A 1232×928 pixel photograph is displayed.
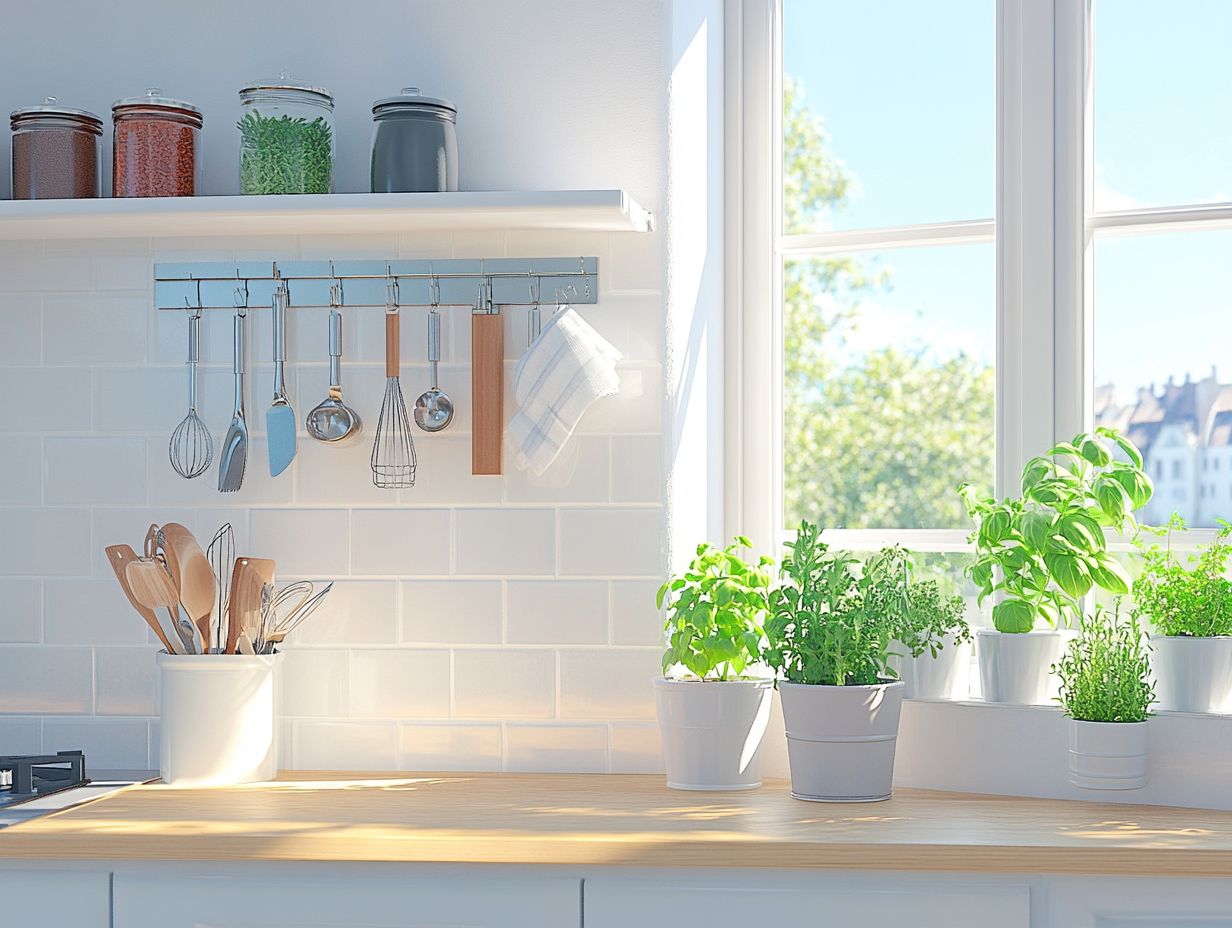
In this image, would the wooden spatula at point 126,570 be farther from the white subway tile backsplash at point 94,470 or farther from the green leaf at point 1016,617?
the green leaf at point 1016,617

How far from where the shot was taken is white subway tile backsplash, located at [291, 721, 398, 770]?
6.86 feet

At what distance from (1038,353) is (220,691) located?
53.0 inches

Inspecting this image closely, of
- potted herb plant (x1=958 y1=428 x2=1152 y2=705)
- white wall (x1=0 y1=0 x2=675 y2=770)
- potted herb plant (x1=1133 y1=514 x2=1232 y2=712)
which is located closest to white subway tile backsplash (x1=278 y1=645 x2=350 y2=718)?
white wall (x1=0 y1=0 x2=675 y2=770)

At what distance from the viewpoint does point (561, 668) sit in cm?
207

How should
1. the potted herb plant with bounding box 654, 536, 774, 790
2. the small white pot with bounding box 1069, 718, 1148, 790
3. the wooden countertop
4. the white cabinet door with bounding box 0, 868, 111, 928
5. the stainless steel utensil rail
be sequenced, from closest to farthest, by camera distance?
the wooden countertop
the white cabinet door with bounding box 0, 868, 111, 928
the small white pot with bounding box 1069, 718, 1148, 790
the potted herb plant with bounding box 654, 536, 774, 790
the stainless steel utensil rail

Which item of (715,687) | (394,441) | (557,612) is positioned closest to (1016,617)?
(715,687)

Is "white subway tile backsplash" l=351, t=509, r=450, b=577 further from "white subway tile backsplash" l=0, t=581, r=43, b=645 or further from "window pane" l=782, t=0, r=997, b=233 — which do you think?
"window pane" l=782, t=0, r=997, b=233

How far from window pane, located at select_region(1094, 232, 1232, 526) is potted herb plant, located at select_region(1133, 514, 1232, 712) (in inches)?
7.9

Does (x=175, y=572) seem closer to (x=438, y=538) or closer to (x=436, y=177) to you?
(x=438, y=538)

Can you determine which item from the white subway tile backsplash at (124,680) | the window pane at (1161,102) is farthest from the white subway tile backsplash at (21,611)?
Answer: the window pane at (1161,102)

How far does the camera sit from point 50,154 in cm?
205

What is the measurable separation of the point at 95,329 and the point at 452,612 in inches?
29.2

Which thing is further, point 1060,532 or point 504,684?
point 504,684

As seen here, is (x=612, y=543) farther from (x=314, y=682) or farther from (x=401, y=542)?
(x=314, y=682)
